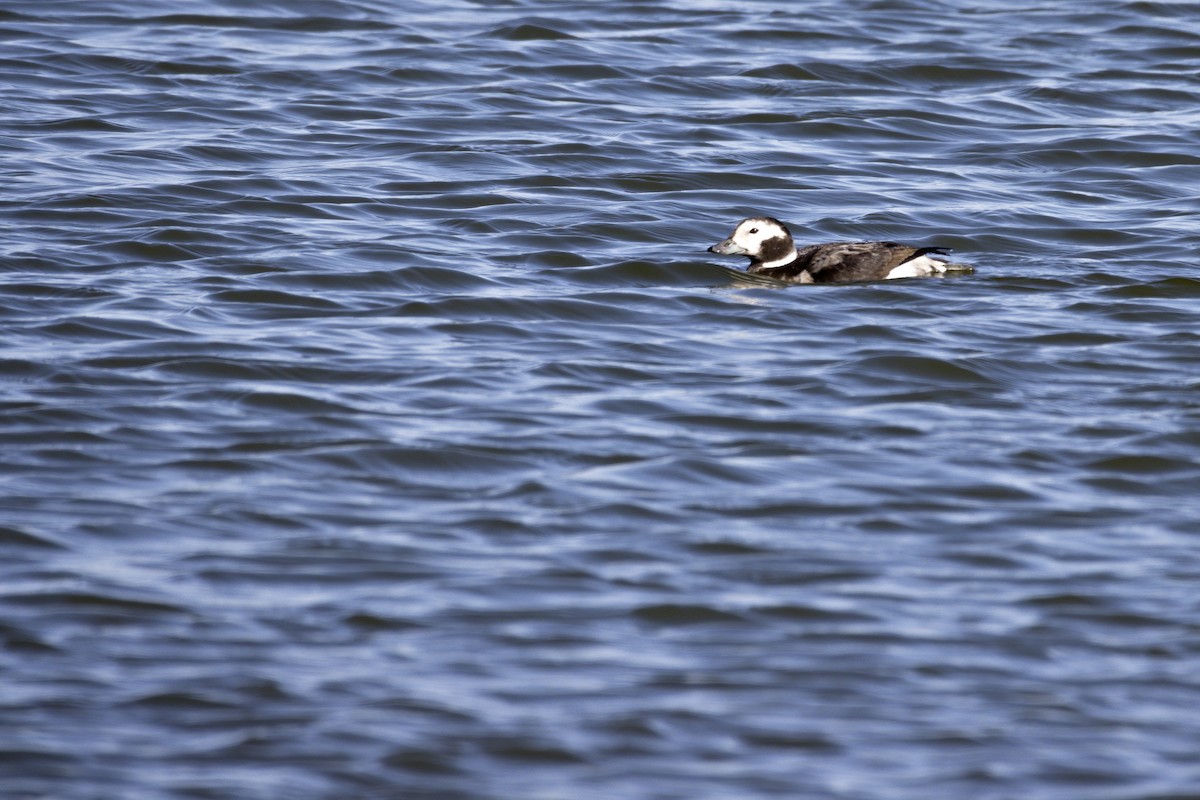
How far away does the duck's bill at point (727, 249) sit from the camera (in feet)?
38.4

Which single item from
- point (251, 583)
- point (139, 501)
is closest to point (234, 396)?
point (139, 501)

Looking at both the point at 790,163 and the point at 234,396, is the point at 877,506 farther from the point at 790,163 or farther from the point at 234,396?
the point at 790,163

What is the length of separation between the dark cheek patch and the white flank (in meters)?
0.69

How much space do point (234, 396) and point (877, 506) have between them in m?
3.04

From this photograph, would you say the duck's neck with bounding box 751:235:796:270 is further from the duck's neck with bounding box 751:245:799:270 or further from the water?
the water

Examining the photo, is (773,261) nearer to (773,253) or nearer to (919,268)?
(773,253)

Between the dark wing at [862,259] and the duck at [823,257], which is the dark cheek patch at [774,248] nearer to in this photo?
the duck at [823,257]

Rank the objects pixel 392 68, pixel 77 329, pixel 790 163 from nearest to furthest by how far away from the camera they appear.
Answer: pixel 77 329 < pixel 790 163 < pixel 392 68

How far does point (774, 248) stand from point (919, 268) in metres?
0.88

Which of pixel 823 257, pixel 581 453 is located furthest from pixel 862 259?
pixel 581 453

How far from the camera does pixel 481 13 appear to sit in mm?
19984

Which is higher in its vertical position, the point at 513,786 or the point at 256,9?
the point at 256,9

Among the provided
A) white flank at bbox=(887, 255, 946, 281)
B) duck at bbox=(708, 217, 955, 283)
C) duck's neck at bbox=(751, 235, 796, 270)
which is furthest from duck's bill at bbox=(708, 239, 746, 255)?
white flank at bbox=(887, 255, 946, 281)

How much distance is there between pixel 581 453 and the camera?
26.9ft
